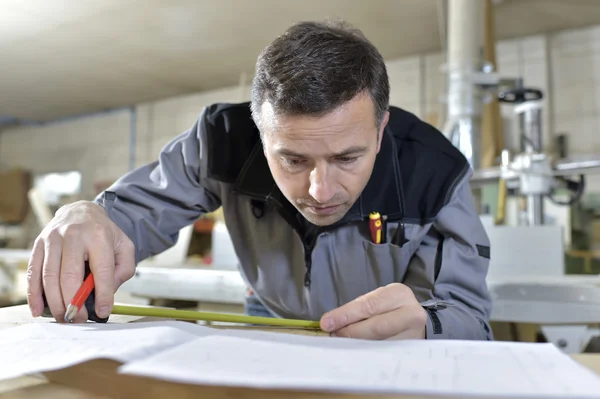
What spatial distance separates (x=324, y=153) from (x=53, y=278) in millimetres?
455

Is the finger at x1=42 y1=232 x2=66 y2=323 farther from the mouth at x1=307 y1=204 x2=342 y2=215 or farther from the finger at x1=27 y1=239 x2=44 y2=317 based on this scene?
the mouth at x1=307 y1=204 x2=342 y2=215

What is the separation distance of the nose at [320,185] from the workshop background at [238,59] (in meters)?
1.13

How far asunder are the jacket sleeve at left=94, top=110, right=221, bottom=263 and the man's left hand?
1.79ft

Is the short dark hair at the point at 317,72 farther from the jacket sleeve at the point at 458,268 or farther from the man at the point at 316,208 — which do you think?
the jacket sleeve at the point at 458,268

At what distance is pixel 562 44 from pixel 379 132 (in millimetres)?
3492

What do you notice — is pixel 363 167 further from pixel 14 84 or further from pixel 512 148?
pixel 14 84

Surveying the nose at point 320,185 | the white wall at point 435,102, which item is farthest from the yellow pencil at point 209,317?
the white wall at point 435,102

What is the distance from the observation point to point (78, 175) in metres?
6.45

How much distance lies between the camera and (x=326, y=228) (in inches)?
38.4

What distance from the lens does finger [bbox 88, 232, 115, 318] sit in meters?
0.73

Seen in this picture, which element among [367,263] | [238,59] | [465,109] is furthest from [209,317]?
[238,59]

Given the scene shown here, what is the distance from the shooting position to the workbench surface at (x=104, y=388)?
16.9 inches

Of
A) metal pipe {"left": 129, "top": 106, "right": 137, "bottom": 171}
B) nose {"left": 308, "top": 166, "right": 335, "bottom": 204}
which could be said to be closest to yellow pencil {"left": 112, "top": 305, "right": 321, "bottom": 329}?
nose {"left": 308, "top": 166, "right": 335, "bottom": 204}

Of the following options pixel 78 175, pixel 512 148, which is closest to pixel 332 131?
pixel 512 148
